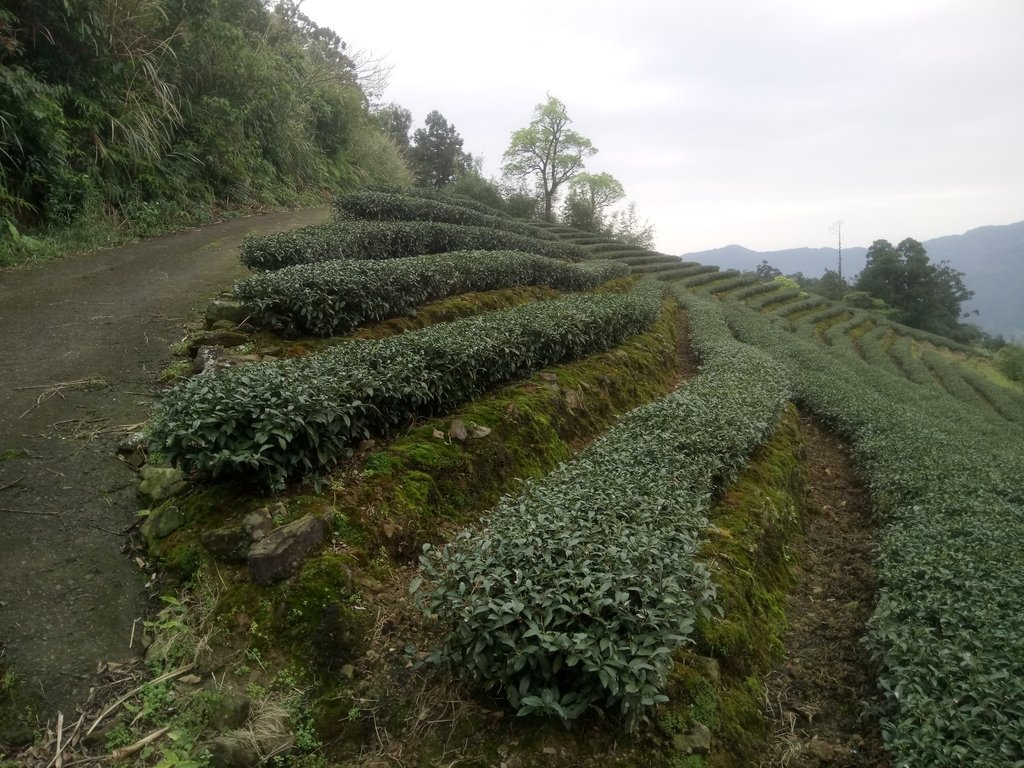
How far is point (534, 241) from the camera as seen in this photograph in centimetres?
1869

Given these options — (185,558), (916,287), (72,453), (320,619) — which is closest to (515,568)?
(320,619)

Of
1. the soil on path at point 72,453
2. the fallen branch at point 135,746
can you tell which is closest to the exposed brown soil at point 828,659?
the fallen branch at point 135,746

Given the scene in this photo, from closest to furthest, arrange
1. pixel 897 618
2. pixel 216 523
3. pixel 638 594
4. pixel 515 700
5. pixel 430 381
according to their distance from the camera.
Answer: pixel 515 700 → pixel 638 594 → pixel 216 523 → pixel 897 618 → pixel 430 381

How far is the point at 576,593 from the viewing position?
2.97 meters

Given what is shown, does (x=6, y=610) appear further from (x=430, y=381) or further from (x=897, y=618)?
(x=897, y=618)

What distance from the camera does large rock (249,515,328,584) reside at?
3.53m

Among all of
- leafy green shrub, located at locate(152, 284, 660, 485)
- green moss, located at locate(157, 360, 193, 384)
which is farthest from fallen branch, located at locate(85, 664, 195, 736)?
green moss, located at locate(157, 360, 193, 384)

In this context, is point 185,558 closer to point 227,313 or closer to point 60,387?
point 60,387

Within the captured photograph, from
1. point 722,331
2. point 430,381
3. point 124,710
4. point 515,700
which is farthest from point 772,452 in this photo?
point 722,331

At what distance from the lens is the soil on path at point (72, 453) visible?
3.17 metres

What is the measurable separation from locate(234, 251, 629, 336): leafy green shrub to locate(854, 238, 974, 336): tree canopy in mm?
44306

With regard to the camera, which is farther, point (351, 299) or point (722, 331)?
point (722, 331)

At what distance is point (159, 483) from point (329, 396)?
1.48m

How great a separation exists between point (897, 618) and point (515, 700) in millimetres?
3457
